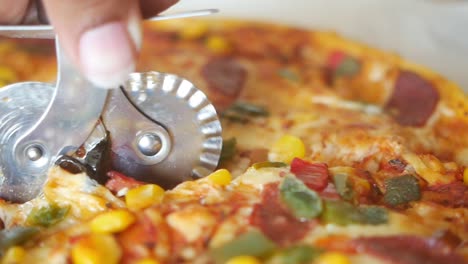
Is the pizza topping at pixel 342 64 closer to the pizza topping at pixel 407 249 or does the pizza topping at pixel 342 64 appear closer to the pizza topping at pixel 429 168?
the pizza topping at pixel 429 168

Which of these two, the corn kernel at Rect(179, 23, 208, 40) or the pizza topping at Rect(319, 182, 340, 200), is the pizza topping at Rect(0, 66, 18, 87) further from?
the pizza topping at Rect(319, 182, 340, 200)

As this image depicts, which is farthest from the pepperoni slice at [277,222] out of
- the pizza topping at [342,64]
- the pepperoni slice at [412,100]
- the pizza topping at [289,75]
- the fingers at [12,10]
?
the pizza topping at [342,64]

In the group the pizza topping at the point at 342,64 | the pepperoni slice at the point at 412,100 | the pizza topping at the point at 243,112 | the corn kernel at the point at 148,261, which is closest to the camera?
the corn kernel at the point at 148,261

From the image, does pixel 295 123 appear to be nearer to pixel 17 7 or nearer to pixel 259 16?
pixel 17 7

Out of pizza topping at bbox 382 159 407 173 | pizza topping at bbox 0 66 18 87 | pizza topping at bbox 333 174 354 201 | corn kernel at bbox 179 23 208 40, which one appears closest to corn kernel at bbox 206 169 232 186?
pizza topping at bbox 333 174 354 201

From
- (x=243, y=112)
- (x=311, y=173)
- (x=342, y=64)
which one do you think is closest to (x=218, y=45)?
(x=342, y=64)
